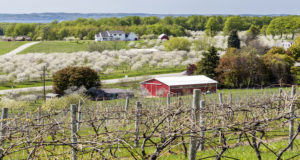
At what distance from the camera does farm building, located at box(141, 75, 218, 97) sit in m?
32.2

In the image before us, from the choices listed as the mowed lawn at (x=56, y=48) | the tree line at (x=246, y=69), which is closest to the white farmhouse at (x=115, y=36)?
the mowed lawn at (x=56, y=48)

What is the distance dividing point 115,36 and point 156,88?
7014 cm

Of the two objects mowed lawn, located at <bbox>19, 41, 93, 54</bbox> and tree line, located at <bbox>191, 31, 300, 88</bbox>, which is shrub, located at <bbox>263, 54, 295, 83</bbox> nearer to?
tree line, located at <bbox>191, 31, 300, 88</bbox>

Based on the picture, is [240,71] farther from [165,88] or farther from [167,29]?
[167,29]

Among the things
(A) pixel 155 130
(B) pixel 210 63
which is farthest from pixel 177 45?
(A) pixel 155 130

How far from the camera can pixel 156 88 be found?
→ 3400cm

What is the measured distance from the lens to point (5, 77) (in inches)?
1666

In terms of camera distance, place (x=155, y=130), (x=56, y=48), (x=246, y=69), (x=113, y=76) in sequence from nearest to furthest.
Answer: (x=155, y=130), (x=246, y=69), (x=113, y=76), (x=56, y=48)

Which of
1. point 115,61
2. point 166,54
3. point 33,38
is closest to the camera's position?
point 115,61

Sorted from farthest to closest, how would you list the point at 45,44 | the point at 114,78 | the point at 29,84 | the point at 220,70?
the point at 45,44 → the point at 114,78 → the point at 29,84 → the point at 220,70

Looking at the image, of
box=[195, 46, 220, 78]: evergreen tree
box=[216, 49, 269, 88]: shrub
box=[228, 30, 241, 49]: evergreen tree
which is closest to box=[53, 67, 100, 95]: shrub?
box=[195, 46, 220, 78]: evergreen tree

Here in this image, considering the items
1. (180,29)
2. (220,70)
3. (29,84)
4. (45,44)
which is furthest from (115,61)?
(180,29)

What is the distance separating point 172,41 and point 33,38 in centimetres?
5118

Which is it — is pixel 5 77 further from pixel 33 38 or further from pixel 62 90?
pixel 33 38
